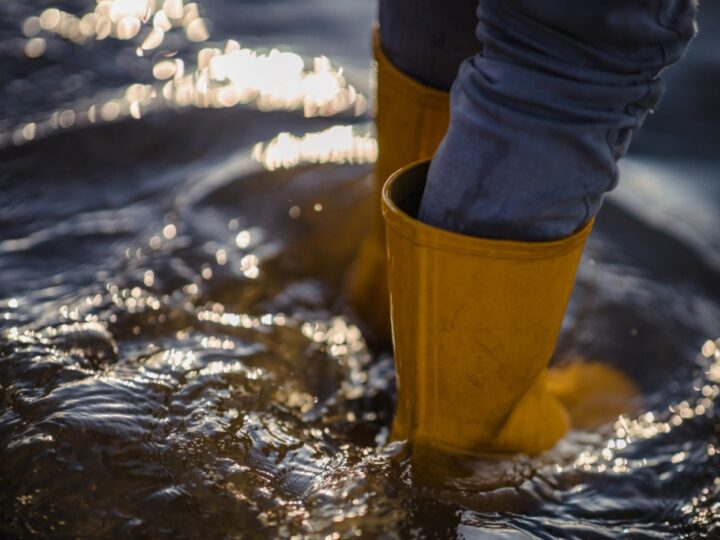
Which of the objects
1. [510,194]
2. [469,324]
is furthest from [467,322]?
[510,194]

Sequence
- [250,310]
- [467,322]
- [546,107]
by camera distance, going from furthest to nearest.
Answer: [250,310] → [467,322] → [546,107]

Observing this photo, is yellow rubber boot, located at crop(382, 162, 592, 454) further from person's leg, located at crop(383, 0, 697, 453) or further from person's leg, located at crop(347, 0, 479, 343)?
person's leg, located at crop(347, 0, 479, 343)

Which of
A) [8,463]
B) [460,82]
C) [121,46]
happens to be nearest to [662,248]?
[460,82]

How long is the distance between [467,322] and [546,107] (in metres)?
0.31

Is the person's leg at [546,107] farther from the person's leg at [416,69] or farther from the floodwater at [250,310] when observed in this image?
the floodwater at [250,310]

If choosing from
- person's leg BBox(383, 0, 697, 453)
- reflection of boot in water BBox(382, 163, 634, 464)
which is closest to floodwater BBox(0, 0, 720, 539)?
reflection of boot in water BBox(382, 163, 634, 464)

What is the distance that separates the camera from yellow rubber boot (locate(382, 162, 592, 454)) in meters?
1.07

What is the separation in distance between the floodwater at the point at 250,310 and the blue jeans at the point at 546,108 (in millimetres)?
428

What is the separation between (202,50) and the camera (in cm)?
281

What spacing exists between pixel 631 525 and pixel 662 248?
3.13 feet

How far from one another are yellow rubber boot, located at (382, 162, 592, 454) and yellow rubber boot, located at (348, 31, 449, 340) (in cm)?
27

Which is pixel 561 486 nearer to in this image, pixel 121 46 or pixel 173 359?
pixel 173 359

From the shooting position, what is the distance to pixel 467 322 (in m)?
1.12

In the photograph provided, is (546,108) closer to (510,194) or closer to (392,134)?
(510,194)
